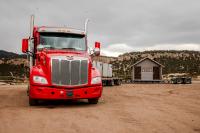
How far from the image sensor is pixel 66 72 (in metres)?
12.5

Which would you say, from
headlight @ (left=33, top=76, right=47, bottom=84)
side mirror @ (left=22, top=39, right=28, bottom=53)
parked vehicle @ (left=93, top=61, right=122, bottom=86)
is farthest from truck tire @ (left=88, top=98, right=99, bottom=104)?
parked vehicle @ (left=93, top=61, right=122, bottom=86)

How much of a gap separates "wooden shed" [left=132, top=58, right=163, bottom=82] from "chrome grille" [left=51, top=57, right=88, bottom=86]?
137ft

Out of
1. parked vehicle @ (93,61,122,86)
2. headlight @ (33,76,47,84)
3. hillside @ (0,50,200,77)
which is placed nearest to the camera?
headlight @ (33,76,47,84)

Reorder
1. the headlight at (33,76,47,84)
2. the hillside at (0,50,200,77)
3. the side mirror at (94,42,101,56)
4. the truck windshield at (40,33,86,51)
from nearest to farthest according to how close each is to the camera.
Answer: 1. the headlight at (33,76,47,84)
2. the truck windshield at (40,33,86,51)
3. the side mirror at (94,42,101,56)
4. the hillside at (0,50,200,77)

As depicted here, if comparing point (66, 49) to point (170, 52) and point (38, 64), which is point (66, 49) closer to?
point (38, 64)

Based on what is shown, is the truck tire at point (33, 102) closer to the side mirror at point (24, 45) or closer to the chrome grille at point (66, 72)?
the chrome grille at point (66, 72)

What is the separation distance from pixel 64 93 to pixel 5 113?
2483mm

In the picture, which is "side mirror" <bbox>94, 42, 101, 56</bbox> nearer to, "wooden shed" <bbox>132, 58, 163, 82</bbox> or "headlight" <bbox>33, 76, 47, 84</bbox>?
"headlight" <bbox>33, 76, 47, 84</bbox>

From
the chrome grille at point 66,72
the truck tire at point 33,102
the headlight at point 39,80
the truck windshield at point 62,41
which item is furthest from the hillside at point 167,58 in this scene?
the headlight at point 39,80

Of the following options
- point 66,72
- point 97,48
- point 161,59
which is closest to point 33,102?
point 66,72

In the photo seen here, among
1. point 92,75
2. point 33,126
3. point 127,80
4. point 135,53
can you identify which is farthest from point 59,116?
point 135,53

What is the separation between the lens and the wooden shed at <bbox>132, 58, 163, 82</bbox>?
54.3 metres

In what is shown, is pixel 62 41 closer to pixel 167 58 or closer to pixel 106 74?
pixel 106 74

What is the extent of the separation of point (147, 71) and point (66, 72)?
4293 cm
